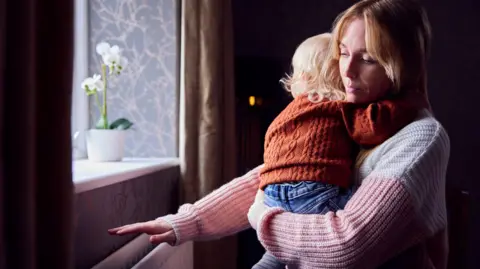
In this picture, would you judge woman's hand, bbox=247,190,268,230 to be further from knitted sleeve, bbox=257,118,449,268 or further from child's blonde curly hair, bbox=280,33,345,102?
child's blonde curly hair, bbox=280,33,345,102

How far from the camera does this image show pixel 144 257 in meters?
1.29

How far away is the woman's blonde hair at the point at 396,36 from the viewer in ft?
3.13

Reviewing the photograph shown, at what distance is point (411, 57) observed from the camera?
987mm

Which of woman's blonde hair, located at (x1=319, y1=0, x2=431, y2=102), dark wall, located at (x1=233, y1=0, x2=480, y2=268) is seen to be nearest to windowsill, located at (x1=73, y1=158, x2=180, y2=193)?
woman's blonde hair, located at (x1=319, y1=0, x2=431, y2=102)

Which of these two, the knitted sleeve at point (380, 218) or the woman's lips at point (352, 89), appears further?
the woman's lips at point (352, 89)

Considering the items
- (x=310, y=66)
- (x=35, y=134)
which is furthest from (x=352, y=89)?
(x=35, y=134)

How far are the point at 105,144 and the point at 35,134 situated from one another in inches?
44.0

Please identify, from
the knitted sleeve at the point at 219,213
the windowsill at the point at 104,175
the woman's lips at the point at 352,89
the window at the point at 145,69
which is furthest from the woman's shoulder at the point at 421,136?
the window at the point at 145,69

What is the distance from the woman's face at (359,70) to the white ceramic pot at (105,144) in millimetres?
963

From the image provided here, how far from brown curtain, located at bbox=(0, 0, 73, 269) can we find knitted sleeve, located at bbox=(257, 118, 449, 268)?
40 centimetres

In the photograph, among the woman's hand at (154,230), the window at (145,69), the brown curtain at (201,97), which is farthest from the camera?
the window at (145,69)

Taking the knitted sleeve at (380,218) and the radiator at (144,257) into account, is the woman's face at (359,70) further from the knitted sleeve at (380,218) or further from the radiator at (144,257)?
the radiator at (144,257)

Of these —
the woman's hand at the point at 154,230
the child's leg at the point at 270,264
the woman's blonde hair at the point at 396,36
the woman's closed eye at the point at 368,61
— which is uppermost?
the woman's blonde hair at the point at 396,36

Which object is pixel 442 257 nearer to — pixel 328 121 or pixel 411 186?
pixel 411 186
